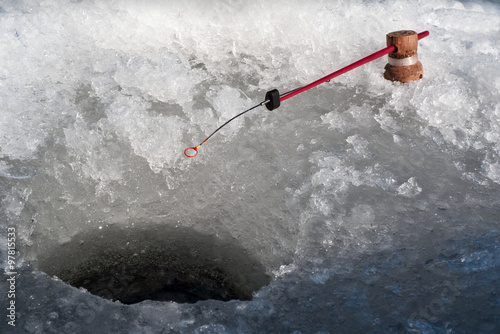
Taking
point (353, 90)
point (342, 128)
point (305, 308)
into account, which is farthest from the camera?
point (353, 90)

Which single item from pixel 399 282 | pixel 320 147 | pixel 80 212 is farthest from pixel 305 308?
pixel 80 212

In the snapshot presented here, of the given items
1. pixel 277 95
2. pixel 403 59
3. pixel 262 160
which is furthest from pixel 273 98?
pixel 403 59

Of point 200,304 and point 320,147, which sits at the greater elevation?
point 320,147

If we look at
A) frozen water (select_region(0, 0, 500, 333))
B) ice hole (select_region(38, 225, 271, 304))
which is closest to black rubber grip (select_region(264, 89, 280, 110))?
frozen water (select_region(0, 0, 500, 333))

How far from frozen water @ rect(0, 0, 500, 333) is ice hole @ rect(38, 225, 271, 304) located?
2 cm

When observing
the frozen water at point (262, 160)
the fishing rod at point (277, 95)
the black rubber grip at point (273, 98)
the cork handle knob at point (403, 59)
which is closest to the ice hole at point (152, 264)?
the frozen water at point (262, 160)

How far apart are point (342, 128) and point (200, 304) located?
104 centimetres

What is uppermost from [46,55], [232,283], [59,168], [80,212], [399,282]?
[46,55]

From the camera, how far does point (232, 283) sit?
2.04m

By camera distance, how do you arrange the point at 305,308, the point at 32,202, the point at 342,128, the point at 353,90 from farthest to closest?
1. the point at 353,90
2. the point at 342,128
3. the point at 32,202
4. the point at 305,308

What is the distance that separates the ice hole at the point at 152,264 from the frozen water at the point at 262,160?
0.02 metres

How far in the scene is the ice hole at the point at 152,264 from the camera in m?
2.06

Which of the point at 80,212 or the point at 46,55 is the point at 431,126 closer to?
the point at 80,212

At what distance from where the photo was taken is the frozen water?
1654 millimetres
